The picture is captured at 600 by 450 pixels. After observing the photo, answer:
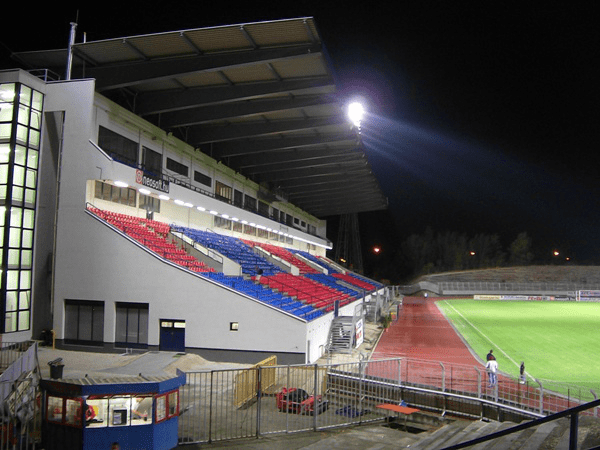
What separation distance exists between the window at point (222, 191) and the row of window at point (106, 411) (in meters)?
25.1

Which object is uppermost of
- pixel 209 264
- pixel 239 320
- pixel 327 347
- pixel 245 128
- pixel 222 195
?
pixel 245 128

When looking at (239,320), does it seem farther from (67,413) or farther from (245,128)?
(245,128)

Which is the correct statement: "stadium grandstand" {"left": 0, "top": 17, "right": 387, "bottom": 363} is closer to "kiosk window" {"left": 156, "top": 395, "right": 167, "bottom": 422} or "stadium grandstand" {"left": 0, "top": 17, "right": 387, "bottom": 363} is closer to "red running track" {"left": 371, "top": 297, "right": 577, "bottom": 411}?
"red running track" {"left": 371, "top": 297, "right": 577, "bottom": 411}

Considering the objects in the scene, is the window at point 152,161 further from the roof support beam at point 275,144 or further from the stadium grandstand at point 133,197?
the roof support beam at point 275,144

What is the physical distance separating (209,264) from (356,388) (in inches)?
530

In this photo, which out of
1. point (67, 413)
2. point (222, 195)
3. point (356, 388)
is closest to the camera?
point (67, 413)

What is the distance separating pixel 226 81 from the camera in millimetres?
23484

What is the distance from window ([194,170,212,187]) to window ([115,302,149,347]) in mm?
13016

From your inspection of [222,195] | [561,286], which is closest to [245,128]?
[222,195]

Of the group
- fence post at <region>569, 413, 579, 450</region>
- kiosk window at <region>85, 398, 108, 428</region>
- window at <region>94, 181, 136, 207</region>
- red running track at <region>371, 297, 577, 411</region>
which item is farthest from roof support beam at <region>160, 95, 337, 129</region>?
fence post at <region>569, 413, 579, 450</region>

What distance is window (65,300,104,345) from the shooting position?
64.8ft

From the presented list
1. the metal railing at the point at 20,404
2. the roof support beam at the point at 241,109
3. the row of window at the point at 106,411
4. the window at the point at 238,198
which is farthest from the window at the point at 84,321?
the window at the point at 238,198

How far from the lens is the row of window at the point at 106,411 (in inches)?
335

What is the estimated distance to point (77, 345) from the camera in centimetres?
1961
